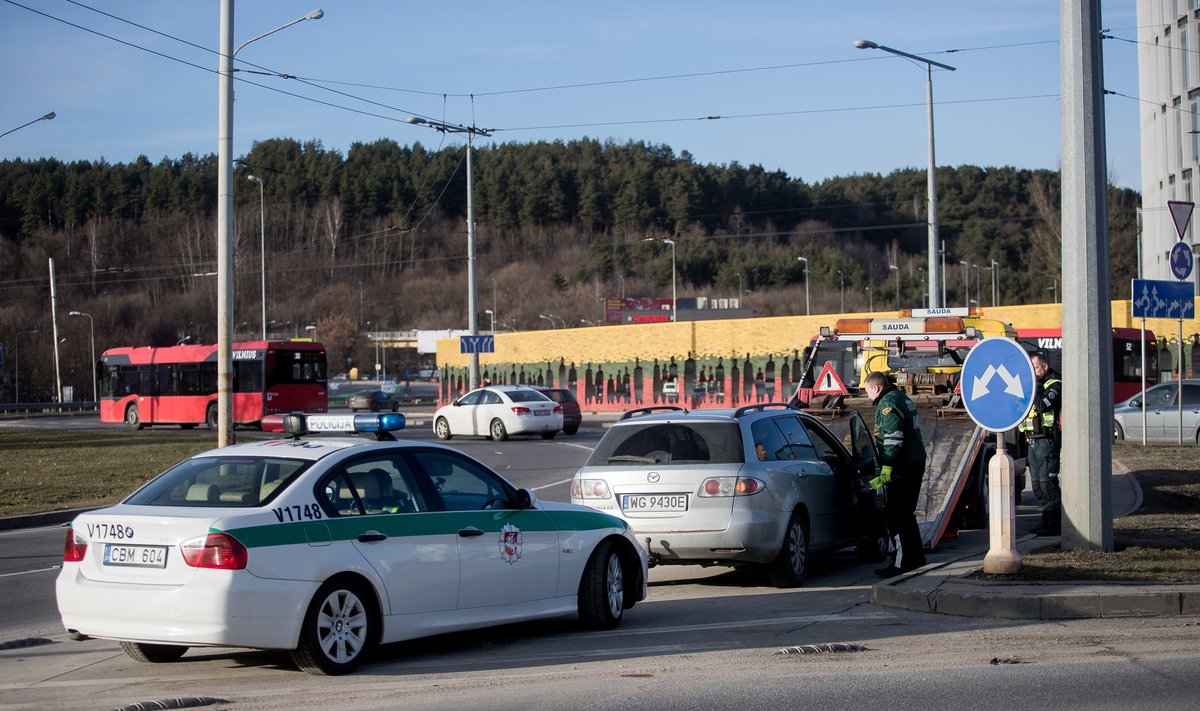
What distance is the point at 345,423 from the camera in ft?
28.8

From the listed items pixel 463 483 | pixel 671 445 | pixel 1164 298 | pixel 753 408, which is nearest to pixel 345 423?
pixel 463 483

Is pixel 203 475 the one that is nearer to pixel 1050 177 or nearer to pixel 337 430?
pixel 337 430

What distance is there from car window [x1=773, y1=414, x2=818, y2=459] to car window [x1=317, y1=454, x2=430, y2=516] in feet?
14.3

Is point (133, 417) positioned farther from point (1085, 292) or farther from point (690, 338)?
point (1085, 292)

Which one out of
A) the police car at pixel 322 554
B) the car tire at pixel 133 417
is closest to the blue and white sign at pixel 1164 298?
the police car at pixel 322 554

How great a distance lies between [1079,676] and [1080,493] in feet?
13.1

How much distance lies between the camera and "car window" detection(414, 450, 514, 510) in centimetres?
840

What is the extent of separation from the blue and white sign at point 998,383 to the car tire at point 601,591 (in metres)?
3.31

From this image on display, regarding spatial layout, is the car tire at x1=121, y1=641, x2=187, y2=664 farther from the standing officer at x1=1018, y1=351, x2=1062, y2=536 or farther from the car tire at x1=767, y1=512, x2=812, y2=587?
the standing officer at x1=1018, y1=351, x2=1062, y2=536

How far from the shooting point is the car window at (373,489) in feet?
25.3

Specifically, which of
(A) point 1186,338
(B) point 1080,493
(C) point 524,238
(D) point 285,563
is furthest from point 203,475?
(C) point 524,238

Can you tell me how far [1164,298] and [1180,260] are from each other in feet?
5.59

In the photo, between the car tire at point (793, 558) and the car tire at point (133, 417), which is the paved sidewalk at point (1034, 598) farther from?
the car tire at point (133, 417)

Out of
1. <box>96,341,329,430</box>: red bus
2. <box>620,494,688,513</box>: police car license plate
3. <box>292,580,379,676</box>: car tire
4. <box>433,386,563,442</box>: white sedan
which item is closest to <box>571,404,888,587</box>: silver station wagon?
<box>620,494,688,513</box>: police car license plate
